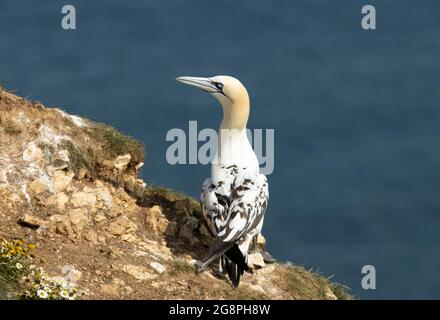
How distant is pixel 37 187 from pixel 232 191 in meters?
3.21

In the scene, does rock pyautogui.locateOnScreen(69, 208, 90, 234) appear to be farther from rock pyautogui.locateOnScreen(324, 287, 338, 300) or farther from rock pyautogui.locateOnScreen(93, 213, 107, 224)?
rock pyautogui.locateOnScreen(324, 287, 338, 300)

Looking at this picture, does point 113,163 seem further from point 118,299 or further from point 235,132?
point 118,299

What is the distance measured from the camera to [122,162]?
24031mm

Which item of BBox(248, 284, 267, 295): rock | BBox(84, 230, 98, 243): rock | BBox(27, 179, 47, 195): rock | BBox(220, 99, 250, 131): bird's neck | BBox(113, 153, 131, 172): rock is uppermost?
BBox(220, 99, 250, 131): bird's neck

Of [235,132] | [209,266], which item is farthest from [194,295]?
[235,132]

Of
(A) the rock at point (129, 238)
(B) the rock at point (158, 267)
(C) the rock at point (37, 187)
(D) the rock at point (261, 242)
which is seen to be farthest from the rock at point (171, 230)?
(C) the rock at point (37, 187)

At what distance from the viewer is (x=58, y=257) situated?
20938 mm

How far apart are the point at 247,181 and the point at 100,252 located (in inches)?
109

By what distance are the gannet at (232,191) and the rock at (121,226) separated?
51.3 inches

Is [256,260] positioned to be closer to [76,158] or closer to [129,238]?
[129,238]

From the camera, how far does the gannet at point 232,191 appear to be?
21.6m

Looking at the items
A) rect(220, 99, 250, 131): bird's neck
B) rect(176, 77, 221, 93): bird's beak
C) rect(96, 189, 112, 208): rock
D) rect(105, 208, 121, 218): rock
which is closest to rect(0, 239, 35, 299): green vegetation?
rect(105, 208, 121, 218): rock

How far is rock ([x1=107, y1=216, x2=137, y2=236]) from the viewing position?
2222 centimetres

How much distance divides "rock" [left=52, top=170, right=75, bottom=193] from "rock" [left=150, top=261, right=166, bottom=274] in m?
2.20
